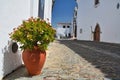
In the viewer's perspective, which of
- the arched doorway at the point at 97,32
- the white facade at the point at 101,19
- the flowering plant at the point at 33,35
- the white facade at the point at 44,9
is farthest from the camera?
the arched doorway at the point at 97,32

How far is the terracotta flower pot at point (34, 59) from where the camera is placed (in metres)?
4.63

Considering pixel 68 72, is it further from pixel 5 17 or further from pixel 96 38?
pixel 96 38

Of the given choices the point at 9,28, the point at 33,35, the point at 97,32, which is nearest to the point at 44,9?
the point at 9,28

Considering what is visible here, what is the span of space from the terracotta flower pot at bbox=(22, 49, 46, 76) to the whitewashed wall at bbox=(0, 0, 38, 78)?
40 centimetres

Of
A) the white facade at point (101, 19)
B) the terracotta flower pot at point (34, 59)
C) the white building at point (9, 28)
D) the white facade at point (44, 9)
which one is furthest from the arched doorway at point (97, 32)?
the terracotta flower pot at point (34, 59)

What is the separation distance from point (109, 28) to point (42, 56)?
13.0 meters

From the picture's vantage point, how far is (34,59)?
4.64 m

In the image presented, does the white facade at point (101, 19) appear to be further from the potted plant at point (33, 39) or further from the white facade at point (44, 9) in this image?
the potted plant at point (33, 39)

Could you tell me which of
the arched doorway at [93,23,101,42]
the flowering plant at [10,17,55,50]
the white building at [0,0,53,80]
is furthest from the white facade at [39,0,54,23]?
the arched doorway at [93,23,101,42]

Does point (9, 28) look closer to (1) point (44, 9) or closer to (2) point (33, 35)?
(2) point (33, 35)

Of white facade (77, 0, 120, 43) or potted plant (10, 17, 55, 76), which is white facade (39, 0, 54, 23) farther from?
white facade (77, 0, 120, 43)

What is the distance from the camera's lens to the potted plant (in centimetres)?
455

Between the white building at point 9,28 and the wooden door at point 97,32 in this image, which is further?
the wooden door at point 97,32

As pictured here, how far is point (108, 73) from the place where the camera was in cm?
503
